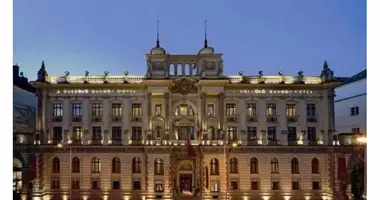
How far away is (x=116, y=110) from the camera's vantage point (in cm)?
1883

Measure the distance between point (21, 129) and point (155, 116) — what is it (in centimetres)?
486

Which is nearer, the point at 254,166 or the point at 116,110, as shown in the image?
the point at 254,166

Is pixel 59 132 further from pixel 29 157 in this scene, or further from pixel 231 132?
pixel 231 132

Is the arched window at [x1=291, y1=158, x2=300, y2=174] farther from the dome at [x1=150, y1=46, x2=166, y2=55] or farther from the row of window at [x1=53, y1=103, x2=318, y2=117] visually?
the dome at [x1=150, y1=46, x2=166, y2=55]

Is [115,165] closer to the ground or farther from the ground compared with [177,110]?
closer to the ground

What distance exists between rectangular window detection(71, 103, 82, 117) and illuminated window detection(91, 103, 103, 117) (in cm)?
46

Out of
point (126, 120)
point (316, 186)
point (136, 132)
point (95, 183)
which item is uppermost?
point (126, 120)

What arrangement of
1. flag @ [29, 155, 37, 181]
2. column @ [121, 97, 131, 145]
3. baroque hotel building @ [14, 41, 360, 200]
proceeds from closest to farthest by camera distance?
flag @ [29, 155, 37, 181], baroque hotel building @ [14, 41, 360, 200], column @ [121, 97, 131, 145]

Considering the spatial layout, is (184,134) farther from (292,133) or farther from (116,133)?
(292,133)

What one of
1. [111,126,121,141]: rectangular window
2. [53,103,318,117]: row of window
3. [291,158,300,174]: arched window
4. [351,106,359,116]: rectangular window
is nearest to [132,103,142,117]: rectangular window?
[53,103,318,117]: row of window

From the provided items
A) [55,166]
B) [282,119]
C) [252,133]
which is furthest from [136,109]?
[282,119]

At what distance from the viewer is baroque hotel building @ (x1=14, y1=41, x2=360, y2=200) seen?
18203 mm

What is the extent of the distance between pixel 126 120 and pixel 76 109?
1944 mm
